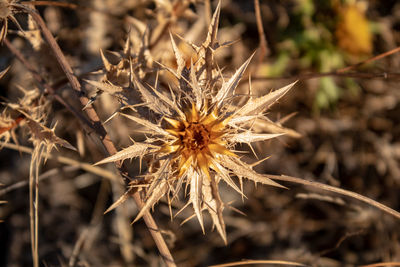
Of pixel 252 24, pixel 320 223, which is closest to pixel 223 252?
pixel 320 223

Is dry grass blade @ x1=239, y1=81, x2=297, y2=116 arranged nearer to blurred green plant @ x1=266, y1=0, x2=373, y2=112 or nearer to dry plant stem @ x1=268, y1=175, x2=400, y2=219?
dry plant stem @ x1=268, y1=175, x2=400, y2=219

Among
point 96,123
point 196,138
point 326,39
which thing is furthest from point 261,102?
point 326,39

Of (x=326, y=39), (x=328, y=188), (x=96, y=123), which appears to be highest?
(x=96, y=123)

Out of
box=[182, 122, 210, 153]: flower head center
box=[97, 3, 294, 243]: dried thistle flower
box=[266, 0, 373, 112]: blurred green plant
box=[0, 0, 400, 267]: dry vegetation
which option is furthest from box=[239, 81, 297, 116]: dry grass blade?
box=[266, 0, 373, 112]: blurred green plant

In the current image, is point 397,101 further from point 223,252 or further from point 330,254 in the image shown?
point 223,252

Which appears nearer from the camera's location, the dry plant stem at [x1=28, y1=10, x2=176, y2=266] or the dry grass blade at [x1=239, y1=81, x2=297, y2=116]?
the dry grass blade at [x1=239, y1=81, x2=297, y2=116]

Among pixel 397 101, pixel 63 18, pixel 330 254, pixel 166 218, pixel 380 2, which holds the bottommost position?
pixel 330 254

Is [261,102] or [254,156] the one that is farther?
[254,156]

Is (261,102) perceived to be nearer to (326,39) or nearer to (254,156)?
(254,156)

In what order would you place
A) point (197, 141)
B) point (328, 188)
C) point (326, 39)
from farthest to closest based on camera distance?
point (326, 39), point (328, 188), point (197, 141)

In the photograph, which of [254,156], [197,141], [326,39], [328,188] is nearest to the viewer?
[197,141]

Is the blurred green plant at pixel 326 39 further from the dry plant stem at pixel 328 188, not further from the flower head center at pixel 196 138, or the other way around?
the flower head center at pixel 196 138
